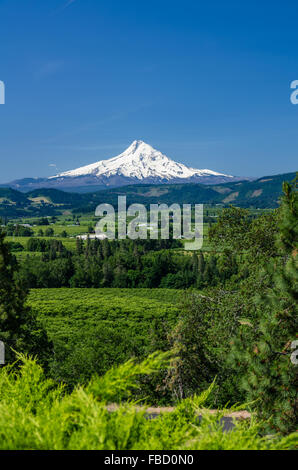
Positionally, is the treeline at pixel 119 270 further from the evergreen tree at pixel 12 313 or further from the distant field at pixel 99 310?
the evergreen tree at pixel 12 313

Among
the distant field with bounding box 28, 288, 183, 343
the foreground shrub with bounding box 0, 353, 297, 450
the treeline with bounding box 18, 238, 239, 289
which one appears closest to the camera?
the foreground shrub with bounding box 0, 353, 297, 450

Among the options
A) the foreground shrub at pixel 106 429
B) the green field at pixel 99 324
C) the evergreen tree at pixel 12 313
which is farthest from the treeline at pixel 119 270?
the foreground shrub at pixel 106 429

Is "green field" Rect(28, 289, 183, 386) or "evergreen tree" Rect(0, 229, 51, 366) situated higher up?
"evergreen tree" Rect(0, 229, 51, 366)

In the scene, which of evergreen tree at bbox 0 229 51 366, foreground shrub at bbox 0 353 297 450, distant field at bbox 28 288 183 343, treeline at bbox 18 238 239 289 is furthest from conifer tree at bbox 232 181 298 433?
treeline at bbox 18 238 239 289

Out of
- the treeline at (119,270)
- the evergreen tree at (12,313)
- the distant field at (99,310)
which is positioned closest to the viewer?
the evergreen tree at (12,313)

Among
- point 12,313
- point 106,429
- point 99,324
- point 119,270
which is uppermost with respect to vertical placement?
point 106,429

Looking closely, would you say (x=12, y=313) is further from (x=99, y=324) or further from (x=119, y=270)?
(x=119, y=270)

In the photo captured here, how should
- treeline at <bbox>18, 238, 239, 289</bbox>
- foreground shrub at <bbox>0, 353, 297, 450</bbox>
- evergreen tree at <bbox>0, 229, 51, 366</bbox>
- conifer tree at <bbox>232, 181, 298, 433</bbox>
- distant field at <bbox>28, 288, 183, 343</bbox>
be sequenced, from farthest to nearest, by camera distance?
treeline at <bbox>18, 238, 239, 289</bbox>, distant field at <bbox>28, 288, 183, 343</bbox>, evergreen tree at <bbox>0, 229, 51, 366</bbox>, conifer tree at <bbox>232, 181, 298, 433</bbox>, foreground shrub at <bbox>0, 353, 297, 450</bbox>

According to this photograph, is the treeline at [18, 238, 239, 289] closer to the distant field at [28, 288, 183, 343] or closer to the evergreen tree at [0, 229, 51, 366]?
the distant field at [28, 288, 183, 343]

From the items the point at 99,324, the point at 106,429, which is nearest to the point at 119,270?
the point at 99,324

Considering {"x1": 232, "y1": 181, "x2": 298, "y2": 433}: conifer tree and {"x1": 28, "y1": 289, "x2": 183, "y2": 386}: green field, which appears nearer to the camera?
{"x1": 232, "y1": 181, "x2": 298, "y2": 433}: conifer tree

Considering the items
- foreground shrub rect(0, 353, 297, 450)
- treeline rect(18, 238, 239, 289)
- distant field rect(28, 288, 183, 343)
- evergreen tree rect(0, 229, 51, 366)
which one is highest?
foreground shrub rect(0, 353, 297, 450)
